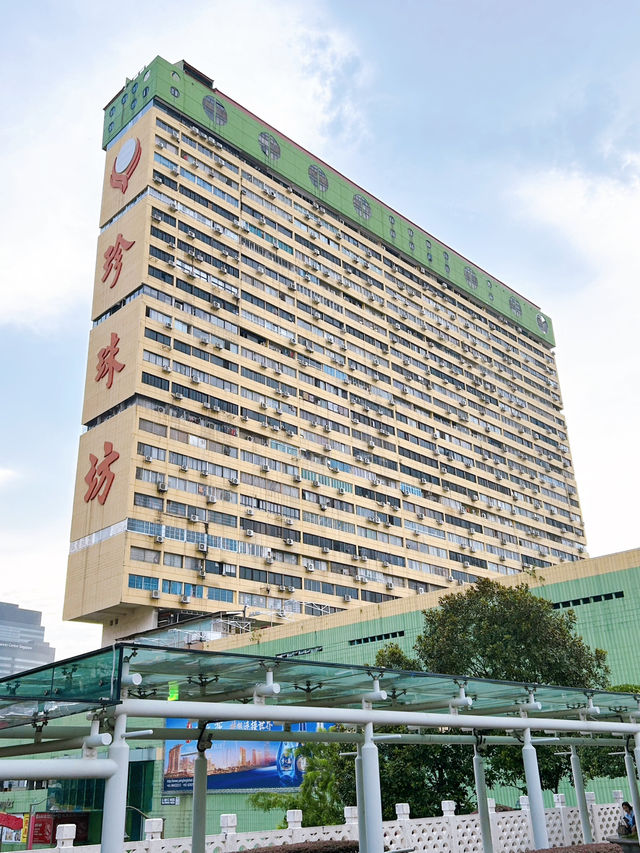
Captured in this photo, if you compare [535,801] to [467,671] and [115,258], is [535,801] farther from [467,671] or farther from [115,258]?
[115,258]

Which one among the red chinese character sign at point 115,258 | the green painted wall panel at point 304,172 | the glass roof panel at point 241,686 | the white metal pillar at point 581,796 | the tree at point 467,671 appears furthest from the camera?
the green painted wall panel at point 304,172

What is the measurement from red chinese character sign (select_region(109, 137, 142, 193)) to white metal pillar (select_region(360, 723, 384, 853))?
195 feet

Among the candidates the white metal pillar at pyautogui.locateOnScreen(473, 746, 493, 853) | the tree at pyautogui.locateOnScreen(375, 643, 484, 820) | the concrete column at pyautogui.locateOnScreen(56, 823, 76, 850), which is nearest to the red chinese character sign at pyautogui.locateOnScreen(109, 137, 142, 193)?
the tree at pyautogui.locateOnScreen(375, 643, 484, 820)

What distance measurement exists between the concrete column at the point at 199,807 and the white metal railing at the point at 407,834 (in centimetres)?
303

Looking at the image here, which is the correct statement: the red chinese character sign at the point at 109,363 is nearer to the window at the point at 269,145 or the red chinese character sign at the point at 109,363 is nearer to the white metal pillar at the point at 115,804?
the window at the point at 269,145

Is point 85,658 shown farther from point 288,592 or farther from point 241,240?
point 241,240

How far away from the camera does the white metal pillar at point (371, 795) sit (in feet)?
37.3

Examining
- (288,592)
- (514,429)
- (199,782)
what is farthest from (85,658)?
(514,429)

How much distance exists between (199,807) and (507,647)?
518 inches

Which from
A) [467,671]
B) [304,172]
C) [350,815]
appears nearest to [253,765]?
[467,671]

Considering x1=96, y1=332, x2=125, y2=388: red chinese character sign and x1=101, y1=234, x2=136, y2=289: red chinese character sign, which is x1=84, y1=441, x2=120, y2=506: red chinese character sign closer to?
x1=96, y1=332, x2=125, y2=388: red chinese character sign

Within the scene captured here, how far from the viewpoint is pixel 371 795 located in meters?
11.6

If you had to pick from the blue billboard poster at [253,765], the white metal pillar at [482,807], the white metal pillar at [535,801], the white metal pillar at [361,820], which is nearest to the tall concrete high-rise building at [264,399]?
the blue billboard poster at [253,765]

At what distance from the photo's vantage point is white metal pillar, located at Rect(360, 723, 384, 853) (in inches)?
448
